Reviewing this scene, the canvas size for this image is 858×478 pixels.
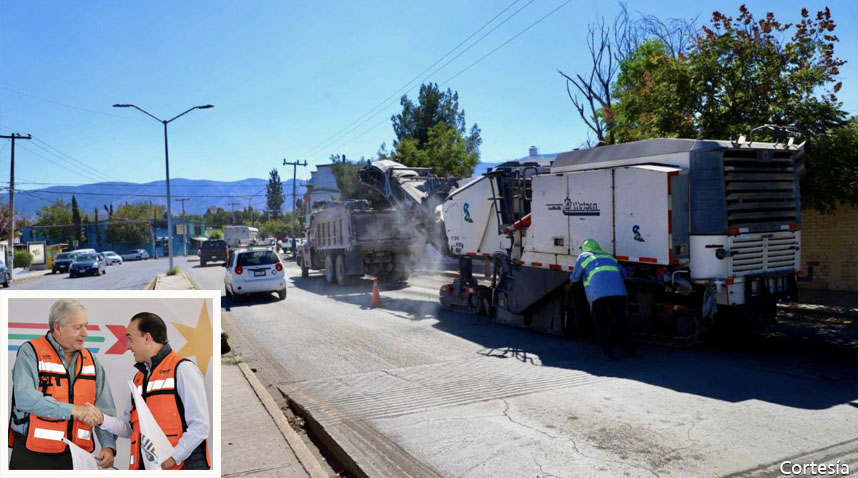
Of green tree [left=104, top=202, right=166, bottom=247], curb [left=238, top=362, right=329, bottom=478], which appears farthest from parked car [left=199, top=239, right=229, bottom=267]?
green tree [left=104, top=202, right=166, bottom=247]

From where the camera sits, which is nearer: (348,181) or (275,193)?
(348,181)

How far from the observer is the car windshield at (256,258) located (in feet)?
56.2

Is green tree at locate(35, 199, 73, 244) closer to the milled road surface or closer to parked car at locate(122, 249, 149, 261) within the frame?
parked car at locate(122, 249, 149, 261)

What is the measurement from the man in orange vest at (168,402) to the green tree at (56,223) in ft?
288

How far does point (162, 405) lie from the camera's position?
3.28m

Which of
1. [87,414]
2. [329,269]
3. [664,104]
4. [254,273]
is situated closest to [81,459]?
[87,414]

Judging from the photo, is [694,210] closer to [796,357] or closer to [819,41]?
[796,357]

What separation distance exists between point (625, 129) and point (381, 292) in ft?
25.7

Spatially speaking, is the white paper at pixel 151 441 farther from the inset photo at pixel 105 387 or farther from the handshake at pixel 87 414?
the handshake at pixel 87 414

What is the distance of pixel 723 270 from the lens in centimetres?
824

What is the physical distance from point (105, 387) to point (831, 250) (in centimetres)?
1453

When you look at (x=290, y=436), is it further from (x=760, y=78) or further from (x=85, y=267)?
(x=85, y=267)

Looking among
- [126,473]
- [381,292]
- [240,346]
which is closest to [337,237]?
[381,292]

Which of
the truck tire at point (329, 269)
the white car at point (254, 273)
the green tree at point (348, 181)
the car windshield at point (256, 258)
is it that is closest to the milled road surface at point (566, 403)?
the white car at point (254, 273)
